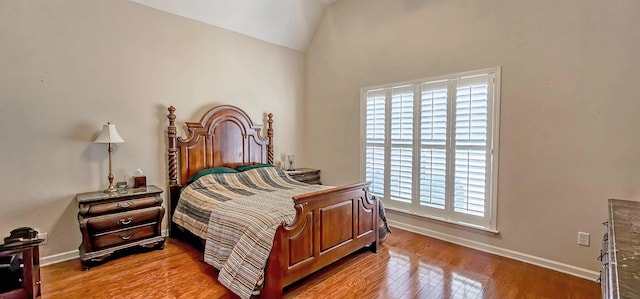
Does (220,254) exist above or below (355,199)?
below

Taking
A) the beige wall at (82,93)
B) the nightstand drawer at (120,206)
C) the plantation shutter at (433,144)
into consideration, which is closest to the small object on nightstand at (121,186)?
the beige wall at (82,93)

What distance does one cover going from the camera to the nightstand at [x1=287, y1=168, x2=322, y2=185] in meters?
4.68

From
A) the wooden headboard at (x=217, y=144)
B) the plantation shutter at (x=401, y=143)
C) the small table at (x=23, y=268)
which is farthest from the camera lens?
the plantation shutter at (x=401, y=143)

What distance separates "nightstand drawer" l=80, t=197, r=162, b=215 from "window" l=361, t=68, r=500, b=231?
2.83 metres

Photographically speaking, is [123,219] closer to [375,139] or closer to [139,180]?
[139,180]

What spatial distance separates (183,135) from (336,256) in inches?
98.5

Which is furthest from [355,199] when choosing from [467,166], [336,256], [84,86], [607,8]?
[84,86]

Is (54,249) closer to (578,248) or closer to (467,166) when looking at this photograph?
(467,166)

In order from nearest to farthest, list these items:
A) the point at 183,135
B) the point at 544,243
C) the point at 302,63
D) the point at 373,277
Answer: the point at 373,277
the point at 544,243
the point at 183,135
the point at 302,63

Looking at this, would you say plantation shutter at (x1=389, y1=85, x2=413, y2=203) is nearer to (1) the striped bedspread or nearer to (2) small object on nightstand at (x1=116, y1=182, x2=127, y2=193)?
Answer: (1) the striped bedspread

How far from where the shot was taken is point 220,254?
2.63 m

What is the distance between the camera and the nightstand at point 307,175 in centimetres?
468

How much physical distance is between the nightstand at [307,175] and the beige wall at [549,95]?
1.68 meters

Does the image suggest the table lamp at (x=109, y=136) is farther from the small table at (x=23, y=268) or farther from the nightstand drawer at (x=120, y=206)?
the small table at (x=23, y=268)
